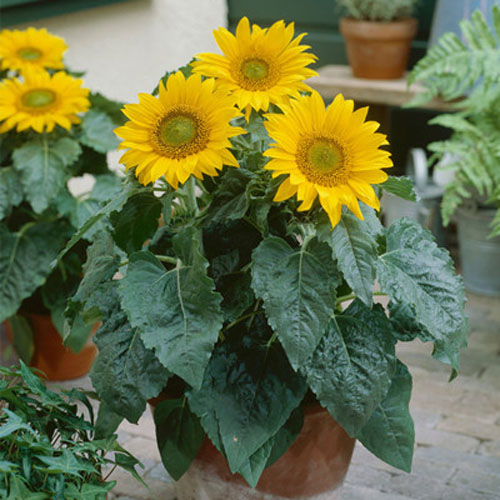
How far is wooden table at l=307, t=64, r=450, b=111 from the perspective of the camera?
304 centimetres

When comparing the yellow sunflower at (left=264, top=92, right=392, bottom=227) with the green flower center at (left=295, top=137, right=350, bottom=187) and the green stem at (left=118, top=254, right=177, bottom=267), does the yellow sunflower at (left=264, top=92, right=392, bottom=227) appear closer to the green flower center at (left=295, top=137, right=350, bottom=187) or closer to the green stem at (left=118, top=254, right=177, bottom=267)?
the green flower center at (left=295, top=137, right=350, bottom=187)

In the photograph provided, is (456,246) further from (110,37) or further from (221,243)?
(221,243)

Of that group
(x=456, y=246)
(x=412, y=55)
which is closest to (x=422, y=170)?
(x=456, y=246)

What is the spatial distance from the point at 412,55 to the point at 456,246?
0.81 metres

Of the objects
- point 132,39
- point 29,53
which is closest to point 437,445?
point 29,53

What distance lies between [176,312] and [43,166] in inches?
32.7

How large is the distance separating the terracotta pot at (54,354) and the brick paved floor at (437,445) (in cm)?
4

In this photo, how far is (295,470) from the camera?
1383 mm

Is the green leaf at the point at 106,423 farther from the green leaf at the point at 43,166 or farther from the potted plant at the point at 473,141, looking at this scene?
the potted plant at the point at 473,141

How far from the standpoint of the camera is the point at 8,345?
91.0 inches

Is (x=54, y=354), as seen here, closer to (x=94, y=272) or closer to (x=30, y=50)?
(x=30, y=50)

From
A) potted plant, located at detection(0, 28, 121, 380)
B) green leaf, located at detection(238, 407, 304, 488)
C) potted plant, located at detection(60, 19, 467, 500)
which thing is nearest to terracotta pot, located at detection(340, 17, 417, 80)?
potted plant, located at detection(0, 28, 121, 380)

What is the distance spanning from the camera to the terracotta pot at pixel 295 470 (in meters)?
1.36

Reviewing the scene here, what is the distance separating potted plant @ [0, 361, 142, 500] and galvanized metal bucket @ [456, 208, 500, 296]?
5.88 ft
